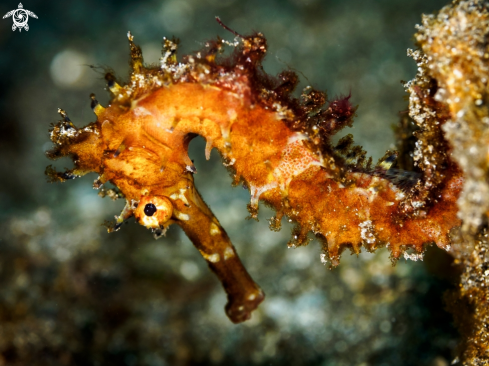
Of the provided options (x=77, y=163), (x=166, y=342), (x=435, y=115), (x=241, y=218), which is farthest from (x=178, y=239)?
(x=435, y=115)

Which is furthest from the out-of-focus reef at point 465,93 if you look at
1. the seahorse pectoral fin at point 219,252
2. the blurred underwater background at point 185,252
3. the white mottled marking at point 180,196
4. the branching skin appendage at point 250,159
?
the white mottled marking at point 180,196

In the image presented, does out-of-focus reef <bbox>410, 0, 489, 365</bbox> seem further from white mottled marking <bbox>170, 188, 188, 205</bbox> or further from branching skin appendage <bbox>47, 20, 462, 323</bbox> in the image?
white mottled marking <bbox>170, 188, 188, 205</bbox>

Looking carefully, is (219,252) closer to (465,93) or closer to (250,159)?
(250,159)

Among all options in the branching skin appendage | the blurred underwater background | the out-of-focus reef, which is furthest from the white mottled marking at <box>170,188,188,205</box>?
the out-of-focus reef

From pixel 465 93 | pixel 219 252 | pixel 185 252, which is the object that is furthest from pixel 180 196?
pixel 185 252

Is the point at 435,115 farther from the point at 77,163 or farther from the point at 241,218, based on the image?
the point at 241,218

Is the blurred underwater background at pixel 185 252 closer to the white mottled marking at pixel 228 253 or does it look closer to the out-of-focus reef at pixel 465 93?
the out-of-focus reef at pixel 465 93

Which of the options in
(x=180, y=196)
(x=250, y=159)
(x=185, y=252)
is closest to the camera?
(x=250, y=159)
